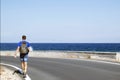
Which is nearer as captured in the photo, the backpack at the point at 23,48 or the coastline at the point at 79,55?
the backpack at the point at 23,48

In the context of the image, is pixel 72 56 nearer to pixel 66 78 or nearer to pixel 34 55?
pixel 34 55

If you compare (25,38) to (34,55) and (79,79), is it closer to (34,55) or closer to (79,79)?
(79,79)

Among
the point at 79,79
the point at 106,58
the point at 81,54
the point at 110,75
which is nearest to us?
the point at 79,79

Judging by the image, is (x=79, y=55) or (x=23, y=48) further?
(x=79, y=55)

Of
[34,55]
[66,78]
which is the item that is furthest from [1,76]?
[34,55]

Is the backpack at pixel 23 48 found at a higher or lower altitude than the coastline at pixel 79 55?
higher

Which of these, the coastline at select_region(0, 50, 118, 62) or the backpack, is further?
the coastline at select_region(0, 50, 118, 62)

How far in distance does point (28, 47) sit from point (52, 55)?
20060 millimetres

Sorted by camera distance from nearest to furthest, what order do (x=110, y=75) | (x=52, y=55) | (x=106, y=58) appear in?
(x=110, y=75)
(x=106, y=58)
(x=52, y=55)

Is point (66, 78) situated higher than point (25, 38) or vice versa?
point (25, 38)

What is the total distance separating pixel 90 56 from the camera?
30547mm

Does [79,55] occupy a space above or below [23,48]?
below

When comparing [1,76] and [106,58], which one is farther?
[106,58]

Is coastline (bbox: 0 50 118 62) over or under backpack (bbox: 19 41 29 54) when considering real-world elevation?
under
